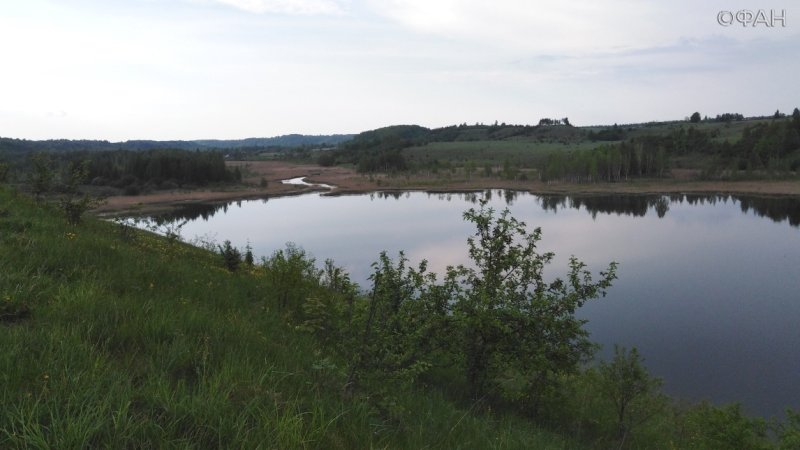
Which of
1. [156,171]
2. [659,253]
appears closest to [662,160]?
[659,253]

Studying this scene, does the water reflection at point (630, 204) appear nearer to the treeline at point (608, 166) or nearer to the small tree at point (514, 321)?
the treeline at point (608, 166)

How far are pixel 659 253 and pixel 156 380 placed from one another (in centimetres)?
4821

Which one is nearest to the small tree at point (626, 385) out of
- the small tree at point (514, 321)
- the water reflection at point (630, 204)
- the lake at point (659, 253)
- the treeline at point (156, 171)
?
the small tree at point (514, 321)

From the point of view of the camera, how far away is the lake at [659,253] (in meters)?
21.3

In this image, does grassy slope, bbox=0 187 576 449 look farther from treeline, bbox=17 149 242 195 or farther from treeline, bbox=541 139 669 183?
treeline, bbox=541 139 669 183

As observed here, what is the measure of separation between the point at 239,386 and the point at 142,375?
774mm

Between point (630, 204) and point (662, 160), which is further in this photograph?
point (662, 160)

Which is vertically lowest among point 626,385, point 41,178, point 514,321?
point 626,385

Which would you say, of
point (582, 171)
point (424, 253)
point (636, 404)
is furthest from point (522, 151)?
point (636, 404)

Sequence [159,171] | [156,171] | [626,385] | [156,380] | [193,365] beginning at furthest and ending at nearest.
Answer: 1. [159,171]
2. [156,171]
3. [626,385]
4. [193,365]
5. [156,380]

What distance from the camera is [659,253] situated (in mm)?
44344

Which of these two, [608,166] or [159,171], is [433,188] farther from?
[159,171]

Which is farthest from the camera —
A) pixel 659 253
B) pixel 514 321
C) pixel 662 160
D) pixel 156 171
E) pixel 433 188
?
pixel 433 188

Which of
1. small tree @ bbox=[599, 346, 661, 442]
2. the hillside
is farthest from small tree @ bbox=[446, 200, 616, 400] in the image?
small tree @ bbox=[599, 346, 661, 442]
